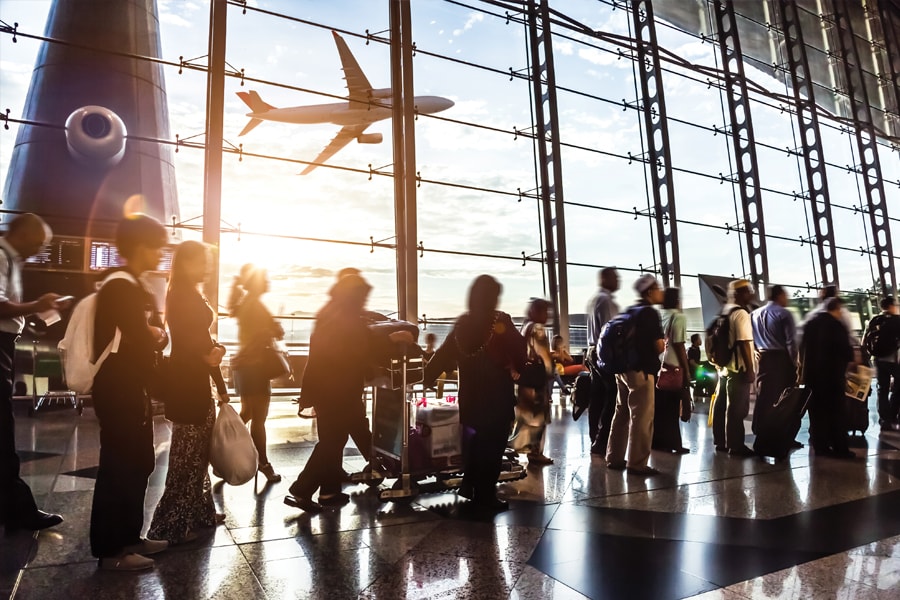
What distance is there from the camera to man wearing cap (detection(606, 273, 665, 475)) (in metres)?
3.58

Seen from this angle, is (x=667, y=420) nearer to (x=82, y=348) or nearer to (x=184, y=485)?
(x=184, y=485)

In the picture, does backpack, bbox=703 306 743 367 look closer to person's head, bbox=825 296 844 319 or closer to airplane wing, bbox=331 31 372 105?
person's head, bbox=825 296 844 319

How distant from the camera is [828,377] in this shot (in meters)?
4.32

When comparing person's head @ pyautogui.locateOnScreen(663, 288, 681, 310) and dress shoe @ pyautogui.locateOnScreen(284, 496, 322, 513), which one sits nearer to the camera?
dress shoe @ pyautogui.locateOnScreen(284, 496, 322, 513)

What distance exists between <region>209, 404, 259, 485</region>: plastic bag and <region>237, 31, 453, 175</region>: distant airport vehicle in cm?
529

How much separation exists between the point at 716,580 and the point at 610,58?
9920mm

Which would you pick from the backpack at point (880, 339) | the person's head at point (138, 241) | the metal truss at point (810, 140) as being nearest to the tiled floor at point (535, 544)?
the person's head at point (138, 241)

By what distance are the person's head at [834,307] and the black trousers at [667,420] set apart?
4.32 feet

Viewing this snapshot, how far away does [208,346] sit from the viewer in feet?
7.60

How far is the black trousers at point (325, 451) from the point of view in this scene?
9.11ft

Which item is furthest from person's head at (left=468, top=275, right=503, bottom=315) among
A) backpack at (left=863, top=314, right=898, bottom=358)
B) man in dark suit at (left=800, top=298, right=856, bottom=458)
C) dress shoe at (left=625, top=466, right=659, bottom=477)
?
backpack at (left=863, top=314, right=898, bottom=358)

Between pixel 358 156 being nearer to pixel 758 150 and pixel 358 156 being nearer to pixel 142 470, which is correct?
pixel 142 470

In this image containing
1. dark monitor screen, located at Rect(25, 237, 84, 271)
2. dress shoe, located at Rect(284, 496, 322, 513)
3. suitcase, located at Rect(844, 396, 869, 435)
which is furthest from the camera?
dark monitor screen, located at Rect(25, 237, 84, 271)

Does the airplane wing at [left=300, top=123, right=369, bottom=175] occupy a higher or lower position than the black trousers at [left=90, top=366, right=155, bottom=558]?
higher
